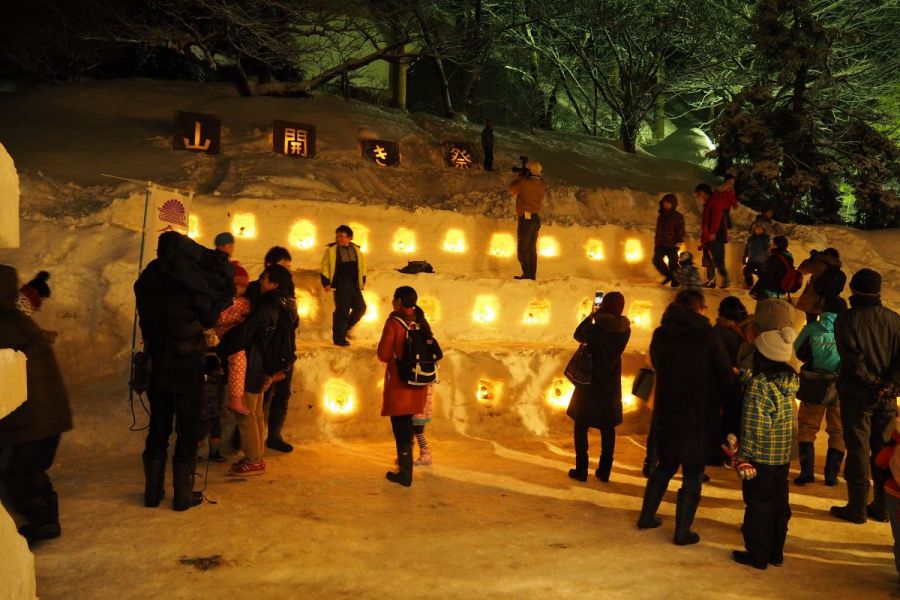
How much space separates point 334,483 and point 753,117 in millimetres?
14701

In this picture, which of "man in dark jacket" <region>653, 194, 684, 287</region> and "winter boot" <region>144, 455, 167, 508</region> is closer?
"winter boot" <region>144, 455, 167, 508</region>

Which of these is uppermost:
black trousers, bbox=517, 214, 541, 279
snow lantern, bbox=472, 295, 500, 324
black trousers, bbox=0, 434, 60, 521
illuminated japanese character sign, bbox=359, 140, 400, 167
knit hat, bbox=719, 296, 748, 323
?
illuminated japanese character sign, bbox=359, 140, 400, 167

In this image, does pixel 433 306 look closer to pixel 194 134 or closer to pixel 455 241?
pixel 455 241

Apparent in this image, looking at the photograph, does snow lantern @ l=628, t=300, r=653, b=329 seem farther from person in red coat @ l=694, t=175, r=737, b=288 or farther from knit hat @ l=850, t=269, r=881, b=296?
knit hat @ l=850, t=269, r=881, b=296

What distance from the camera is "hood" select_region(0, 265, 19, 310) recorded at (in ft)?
13.1

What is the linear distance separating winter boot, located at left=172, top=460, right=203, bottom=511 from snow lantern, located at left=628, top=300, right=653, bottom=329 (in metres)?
7.70

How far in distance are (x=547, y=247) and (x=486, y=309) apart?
253cm

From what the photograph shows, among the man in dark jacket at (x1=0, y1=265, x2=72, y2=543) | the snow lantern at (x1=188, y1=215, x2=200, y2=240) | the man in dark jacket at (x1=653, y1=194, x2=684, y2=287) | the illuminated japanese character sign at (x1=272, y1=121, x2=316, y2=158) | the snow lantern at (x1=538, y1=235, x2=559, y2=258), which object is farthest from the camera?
the illuminated japanese character sign at (x1=272, y1=121, x2=316, y2=158)

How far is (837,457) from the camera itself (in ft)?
23.2

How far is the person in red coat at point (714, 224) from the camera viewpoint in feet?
38.9

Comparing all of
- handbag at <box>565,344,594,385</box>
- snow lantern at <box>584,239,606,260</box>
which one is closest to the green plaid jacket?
handbag at <box>565,344,594,385</box>

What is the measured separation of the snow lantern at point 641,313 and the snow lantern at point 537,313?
1375mm

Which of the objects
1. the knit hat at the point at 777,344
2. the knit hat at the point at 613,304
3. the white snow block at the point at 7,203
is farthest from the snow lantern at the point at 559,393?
the white snow block at the point at 7,203

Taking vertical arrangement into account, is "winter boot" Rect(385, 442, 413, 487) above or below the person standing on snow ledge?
below
